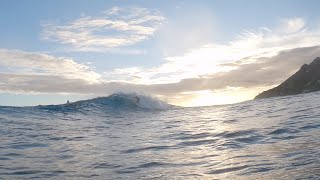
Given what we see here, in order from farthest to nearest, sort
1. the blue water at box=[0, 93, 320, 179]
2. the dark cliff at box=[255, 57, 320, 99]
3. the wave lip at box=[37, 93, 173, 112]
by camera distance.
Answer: the dark cliff at box=[255, 57, 320, 99], the wave lip at box=[37, 93, 173, 112], the blue water at box=[0, 93, 320, 179]

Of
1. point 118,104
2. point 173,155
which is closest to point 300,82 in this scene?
point 118,104

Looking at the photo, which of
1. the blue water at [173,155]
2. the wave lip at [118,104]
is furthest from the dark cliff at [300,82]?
the blue water at [173,155]

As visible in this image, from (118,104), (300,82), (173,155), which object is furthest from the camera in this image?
(300,82)

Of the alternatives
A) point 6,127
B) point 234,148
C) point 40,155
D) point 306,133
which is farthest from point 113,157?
point 6,127

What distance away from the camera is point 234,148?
10.0m

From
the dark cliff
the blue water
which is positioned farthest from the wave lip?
the dark cliff

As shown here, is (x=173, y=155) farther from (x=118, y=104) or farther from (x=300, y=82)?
(x=300, y=82)

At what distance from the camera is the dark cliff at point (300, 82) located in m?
85.5

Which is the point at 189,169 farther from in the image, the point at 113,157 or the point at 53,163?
the point at 53,163

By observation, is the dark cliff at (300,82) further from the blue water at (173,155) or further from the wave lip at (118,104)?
the blue water at (173,155)

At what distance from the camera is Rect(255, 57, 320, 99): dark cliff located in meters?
85.5

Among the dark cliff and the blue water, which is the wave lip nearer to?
the blue water

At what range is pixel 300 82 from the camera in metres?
90.6

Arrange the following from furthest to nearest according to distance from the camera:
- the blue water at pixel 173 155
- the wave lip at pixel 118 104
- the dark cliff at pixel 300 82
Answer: the dark cliff at pixel 300 82 → the wave lip at pixel 118 104 → the blue water at pixel 173 155
